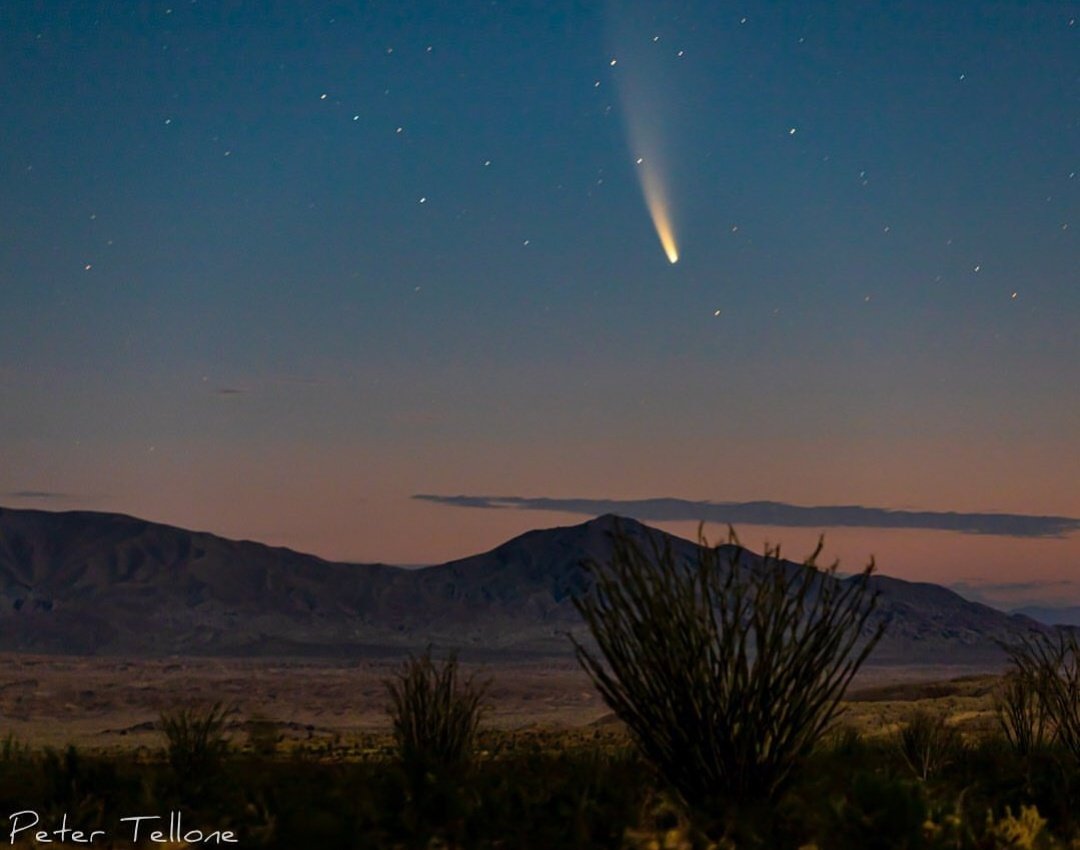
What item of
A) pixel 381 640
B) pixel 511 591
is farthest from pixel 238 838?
pixel 511 591

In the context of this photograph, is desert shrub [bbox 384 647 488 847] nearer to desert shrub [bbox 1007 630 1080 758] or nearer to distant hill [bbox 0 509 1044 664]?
desert shrub [bbox 1007 630 1080 758]

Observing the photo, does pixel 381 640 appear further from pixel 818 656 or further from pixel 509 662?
pixel 818 656

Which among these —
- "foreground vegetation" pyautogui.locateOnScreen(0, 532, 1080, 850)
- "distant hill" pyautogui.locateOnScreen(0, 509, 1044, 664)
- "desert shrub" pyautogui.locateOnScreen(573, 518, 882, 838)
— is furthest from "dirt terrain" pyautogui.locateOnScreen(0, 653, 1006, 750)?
"desert shrub" pyautogui.locateOnScreen(573, 518, 882, 838)

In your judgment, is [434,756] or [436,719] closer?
[434,756]

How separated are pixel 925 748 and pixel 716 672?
497 cm

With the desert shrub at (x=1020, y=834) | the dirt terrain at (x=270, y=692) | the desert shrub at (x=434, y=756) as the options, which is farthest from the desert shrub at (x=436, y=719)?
the dirt terrain at (x=270, y=692)

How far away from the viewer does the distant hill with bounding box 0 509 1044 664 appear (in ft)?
470

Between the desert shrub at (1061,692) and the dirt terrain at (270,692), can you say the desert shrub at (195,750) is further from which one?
the dirt terrain at (270,692)

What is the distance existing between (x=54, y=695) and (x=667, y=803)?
262 ft
